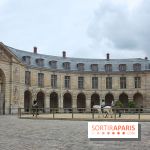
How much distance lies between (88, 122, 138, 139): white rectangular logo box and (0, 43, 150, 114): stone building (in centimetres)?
4858

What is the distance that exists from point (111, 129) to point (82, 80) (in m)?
55.9

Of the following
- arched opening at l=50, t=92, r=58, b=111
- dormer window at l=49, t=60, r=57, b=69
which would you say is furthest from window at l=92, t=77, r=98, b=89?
dormer window at l=49, t=60, r=57, b=69

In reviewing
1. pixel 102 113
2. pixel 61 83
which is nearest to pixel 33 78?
pixel 61 83

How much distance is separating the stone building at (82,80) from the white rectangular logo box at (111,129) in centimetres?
4858

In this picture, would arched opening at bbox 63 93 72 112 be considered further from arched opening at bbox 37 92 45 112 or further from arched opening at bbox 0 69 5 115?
arched opening at bbox 0 69 5 115

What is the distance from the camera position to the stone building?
61.5m

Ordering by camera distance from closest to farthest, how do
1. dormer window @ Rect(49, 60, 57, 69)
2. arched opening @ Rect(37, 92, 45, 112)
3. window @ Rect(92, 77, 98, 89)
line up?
arched opening @ Rect(37, 92, 45, 112) → dormer window @ Rect(49, 60, 57, 69) → window @ Rect(92, 77, 98, 89)

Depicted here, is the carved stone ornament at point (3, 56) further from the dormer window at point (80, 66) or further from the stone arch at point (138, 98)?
the stone arch at point (138, 98)

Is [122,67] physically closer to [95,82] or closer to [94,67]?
[94,67]

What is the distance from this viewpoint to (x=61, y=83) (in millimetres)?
64125

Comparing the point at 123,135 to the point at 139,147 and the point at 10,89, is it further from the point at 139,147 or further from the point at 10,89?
the point at 10,89

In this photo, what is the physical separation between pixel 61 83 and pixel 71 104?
4811 millimetres

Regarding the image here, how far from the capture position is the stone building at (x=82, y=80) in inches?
2420

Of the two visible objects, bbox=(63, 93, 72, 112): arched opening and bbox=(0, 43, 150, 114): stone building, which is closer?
bbox=(0, 43, 150, 114): stone building
